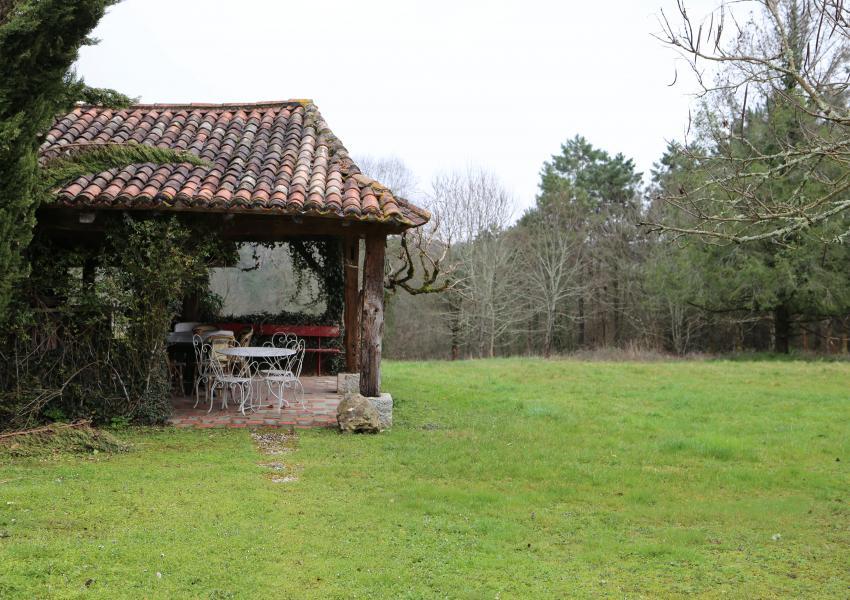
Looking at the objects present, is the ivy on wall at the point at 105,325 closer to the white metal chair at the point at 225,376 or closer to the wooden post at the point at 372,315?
the white metal chair at the point at 225,376

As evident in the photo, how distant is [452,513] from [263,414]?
4.65 meters

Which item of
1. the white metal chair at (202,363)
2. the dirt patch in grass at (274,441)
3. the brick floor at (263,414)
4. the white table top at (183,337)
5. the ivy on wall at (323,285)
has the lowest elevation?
the dirt patch in grass at (274,441)

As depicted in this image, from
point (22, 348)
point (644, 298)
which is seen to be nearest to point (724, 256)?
point (644, 298)

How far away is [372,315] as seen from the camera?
351 inches

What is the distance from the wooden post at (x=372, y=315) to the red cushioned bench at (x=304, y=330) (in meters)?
4.51

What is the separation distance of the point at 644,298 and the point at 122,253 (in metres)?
24.2

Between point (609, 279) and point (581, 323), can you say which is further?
point (581, 323)

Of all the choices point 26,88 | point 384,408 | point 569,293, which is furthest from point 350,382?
point 569,293

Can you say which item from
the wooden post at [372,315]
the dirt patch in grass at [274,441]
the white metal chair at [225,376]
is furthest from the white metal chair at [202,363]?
the wooden post at [372,315]

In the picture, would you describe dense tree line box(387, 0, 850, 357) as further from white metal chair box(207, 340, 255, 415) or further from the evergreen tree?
the evergreen tree

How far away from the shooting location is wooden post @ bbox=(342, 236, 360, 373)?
1085cm

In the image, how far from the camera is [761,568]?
4.54m

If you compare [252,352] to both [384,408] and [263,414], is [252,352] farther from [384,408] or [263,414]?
[384,408]

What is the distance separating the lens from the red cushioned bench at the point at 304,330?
44.5 feet
